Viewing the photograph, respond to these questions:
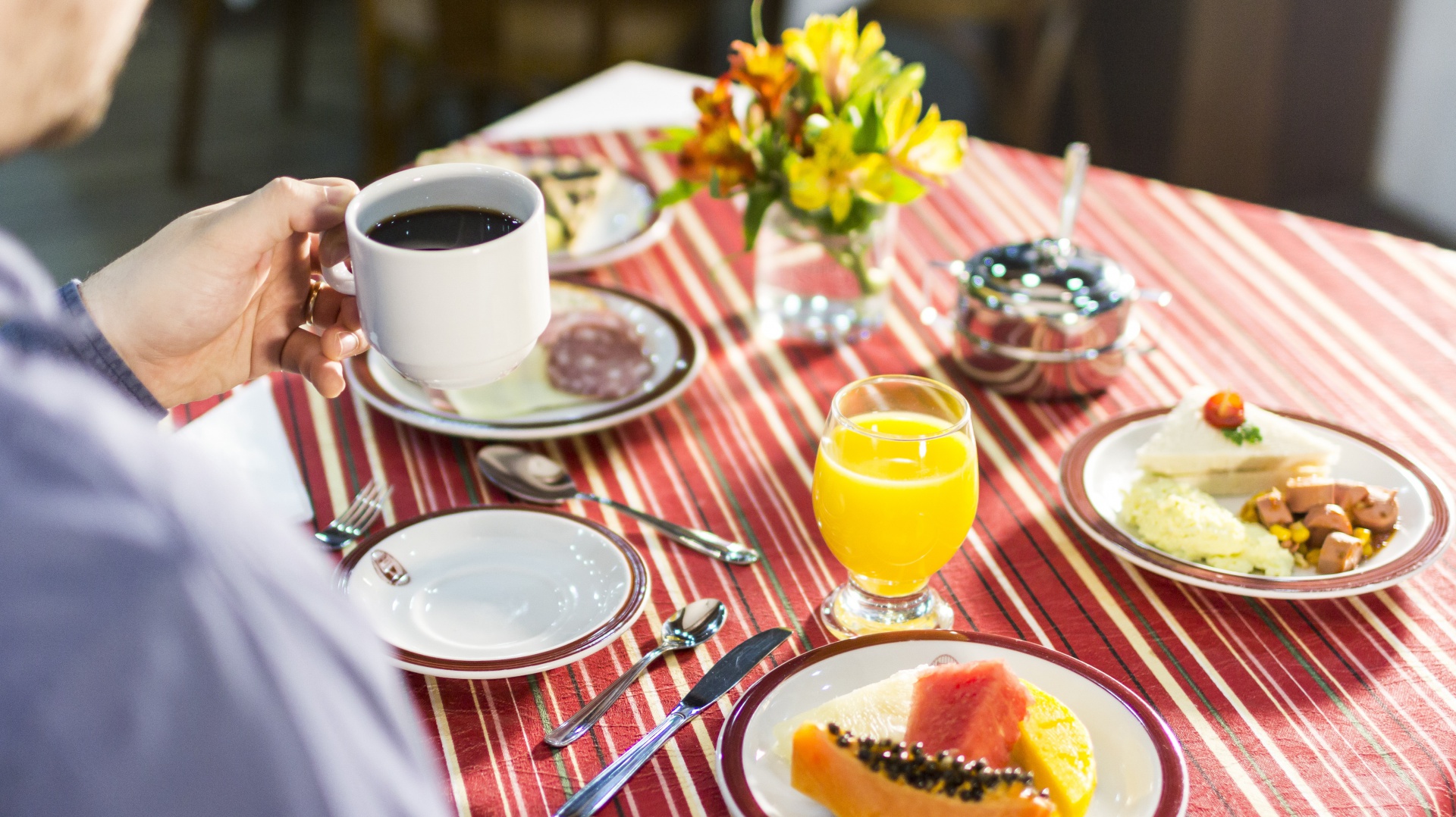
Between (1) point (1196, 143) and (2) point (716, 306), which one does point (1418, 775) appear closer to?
(2) point (716, 306)

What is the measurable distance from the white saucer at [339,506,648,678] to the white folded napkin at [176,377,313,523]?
15 centimetres

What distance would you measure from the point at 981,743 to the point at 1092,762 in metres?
0.07

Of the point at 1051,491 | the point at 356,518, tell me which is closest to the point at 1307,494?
the point at 1051,491

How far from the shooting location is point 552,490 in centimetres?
109

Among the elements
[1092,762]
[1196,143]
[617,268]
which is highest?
[1092,762]

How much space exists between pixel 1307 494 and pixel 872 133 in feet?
1.75

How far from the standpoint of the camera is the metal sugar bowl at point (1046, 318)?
119cm

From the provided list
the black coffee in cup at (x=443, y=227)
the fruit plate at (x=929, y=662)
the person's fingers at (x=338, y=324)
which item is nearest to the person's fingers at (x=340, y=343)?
the person's fingers at (x=338, y=324)

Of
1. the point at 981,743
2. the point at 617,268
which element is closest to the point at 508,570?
the point at 981,743

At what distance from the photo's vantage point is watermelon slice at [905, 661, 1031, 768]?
73cm

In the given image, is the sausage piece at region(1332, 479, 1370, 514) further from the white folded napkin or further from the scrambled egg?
the white folded napkin

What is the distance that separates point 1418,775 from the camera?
79 centimetres

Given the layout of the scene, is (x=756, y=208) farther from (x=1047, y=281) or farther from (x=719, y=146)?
(x=1047, y=281)

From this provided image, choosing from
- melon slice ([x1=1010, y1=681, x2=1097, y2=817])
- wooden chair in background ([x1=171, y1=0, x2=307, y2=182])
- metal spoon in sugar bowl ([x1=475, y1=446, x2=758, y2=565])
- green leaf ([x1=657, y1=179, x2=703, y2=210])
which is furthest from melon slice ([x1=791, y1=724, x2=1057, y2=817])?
wooden chair in background ([x1=171, y1=0, x2=307, y2=182])
